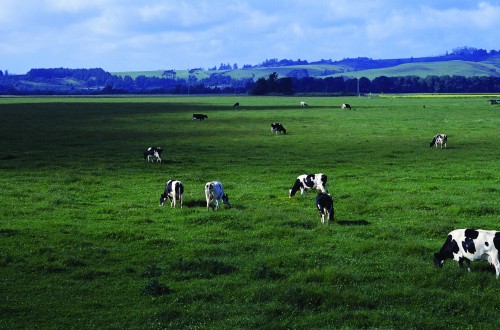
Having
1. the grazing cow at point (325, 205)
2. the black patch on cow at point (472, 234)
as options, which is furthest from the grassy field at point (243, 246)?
the black patch on cow at point (472, 234)

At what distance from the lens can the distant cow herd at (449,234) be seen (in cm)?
1477

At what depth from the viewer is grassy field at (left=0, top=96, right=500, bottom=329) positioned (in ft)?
43.0

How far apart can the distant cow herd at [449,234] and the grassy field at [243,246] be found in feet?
1.14

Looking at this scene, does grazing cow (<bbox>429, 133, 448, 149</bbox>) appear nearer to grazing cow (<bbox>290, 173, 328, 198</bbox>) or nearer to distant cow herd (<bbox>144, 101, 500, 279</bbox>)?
distant cow herd (<bbox>144, 101, 500, 279</bbox>)

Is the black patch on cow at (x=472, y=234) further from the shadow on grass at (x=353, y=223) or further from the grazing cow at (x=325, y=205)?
the grazing cow at (x=325, y=205)

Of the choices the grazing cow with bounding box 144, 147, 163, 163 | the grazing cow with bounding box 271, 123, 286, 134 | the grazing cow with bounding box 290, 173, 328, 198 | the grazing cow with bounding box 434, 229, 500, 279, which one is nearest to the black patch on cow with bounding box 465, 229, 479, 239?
the grazing cow with bounding box 434, 229, 500, 279

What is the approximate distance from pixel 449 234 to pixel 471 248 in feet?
2.53

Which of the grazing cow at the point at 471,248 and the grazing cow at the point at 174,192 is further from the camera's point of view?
the grazing cow at the point at 174,192

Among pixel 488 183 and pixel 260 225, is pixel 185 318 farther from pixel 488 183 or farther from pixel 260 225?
pixel 488 183

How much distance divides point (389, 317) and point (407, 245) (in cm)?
509

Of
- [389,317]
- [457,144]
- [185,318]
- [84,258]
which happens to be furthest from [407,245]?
[457,144]

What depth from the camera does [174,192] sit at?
77.8 ft

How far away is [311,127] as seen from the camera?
6856cm

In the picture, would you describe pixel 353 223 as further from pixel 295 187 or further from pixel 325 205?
pixel 295 187
